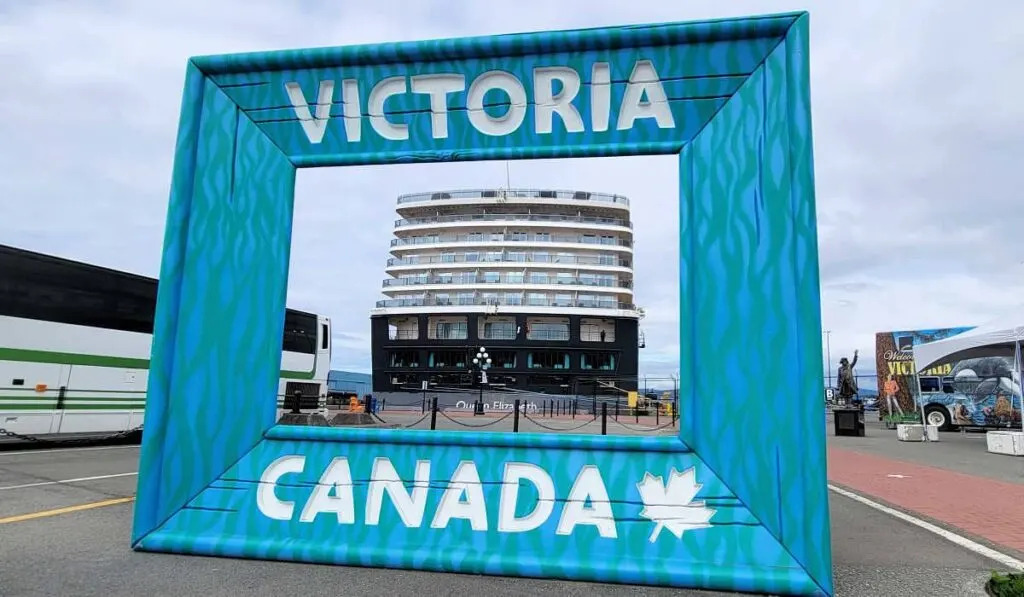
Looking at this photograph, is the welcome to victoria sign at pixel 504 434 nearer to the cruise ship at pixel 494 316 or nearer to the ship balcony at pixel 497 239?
the ship balcony at pixel 497 239

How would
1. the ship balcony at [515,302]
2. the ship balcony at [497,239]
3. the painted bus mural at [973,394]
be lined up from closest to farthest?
the painted bus mural at [973,394]
the ship balcony at [497,239]
the ship balcony at [515,302]

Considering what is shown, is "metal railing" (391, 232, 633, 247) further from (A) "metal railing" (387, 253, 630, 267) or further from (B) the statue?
(B) the statue

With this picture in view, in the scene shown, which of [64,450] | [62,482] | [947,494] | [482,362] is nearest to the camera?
[62,482]

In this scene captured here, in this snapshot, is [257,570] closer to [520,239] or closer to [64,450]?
[64,450]

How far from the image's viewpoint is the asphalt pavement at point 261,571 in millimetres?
3008

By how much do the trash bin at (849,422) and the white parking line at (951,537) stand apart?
37.0 feet

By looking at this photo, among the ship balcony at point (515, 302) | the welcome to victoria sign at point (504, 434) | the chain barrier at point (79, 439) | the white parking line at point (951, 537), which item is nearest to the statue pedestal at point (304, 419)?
the chain barrier at point (79, 439)

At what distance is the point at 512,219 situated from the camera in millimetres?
30484

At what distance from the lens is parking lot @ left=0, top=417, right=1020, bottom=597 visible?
9.89 ft

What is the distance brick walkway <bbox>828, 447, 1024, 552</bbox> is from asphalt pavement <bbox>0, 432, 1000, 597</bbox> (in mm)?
811

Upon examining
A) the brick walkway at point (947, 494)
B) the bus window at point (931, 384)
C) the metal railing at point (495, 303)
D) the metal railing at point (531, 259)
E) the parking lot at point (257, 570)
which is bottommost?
the brick walkway at point (947, 494)

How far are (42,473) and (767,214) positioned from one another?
8.26 m

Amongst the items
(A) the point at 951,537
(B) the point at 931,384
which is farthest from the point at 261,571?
(B) the point at 931,384

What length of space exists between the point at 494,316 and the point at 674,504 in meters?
30.3
